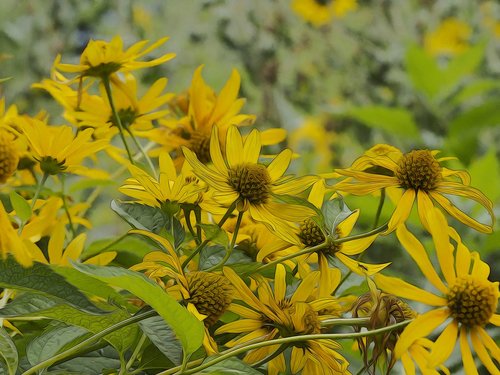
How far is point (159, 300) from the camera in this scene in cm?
35

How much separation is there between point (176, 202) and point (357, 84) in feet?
7.41

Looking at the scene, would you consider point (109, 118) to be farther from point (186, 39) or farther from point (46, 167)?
point (186, 39)

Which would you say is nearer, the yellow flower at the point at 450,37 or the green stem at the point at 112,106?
the green stem at the point at 112,106

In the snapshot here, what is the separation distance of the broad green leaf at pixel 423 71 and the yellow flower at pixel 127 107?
1.26 metres

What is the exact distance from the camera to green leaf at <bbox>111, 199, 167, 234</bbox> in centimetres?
45

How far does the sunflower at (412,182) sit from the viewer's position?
45cm

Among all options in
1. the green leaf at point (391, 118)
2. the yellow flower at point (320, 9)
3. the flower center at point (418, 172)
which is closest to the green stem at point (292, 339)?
the flower center at point (418, 172)

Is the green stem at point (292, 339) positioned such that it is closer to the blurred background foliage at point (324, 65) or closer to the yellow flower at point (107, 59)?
the yellow flower at point (107, 59)

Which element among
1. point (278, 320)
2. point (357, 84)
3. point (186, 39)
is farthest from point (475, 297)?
point (357, 84)

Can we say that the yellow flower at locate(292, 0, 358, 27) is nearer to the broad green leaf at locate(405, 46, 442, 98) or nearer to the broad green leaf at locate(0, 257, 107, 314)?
the broad green leaf at locate(405, 46, 442, 98)

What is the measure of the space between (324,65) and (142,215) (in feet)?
8.34

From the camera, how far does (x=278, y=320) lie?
0.41 meters

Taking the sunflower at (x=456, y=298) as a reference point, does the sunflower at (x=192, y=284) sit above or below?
below

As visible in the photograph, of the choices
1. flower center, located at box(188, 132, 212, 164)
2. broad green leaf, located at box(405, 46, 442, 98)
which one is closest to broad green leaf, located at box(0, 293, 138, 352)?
flower center, located at box(188, 132, 212, 164)
